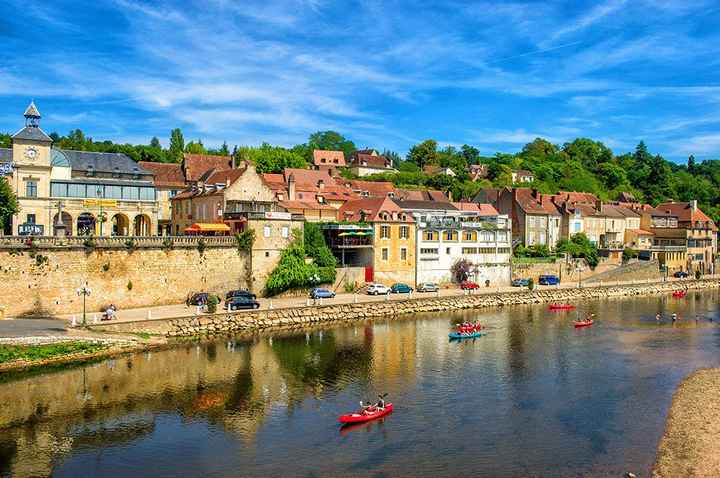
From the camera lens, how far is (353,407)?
→ 27391 millimetres

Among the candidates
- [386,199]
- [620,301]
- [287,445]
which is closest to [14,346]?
[287,445]

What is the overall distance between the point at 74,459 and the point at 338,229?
35.7 metres

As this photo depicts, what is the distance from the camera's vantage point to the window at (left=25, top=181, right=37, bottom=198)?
158 feet

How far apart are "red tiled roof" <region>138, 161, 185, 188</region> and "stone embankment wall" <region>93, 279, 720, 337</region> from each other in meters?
26.7

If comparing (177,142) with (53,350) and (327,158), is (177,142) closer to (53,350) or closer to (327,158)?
(327,158)

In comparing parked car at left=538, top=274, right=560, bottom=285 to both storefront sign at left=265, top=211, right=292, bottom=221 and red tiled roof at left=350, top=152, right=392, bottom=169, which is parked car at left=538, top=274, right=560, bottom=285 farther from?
red tiled roof at left=350, top=152, right=392, bottom=169

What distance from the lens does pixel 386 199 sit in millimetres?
58812

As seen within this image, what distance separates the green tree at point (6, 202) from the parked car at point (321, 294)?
22424 millimetres

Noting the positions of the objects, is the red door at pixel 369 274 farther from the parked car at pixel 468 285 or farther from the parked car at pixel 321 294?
the parked car at pixel 468 285

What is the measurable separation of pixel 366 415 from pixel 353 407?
5.98 ft

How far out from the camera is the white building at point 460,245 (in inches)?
2351

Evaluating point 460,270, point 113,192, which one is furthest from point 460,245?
point 113,192

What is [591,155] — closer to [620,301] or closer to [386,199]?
[620,301]

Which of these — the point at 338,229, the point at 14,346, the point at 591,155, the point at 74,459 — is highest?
the point at 591,155
